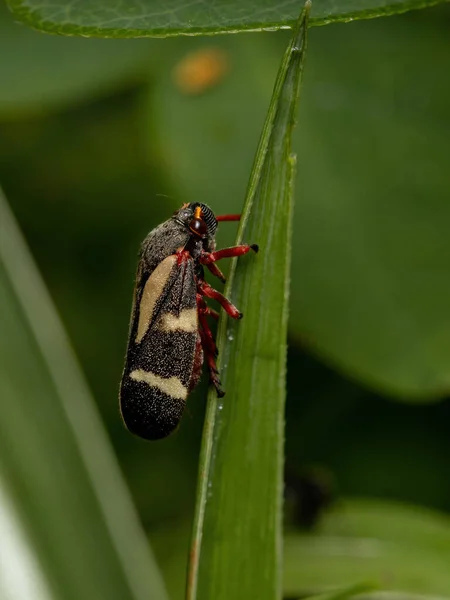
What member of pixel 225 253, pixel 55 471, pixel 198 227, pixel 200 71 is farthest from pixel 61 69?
pixel 55 471

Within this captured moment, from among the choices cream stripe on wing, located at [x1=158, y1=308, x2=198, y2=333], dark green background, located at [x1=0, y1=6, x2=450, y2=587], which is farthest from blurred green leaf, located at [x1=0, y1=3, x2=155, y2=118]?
cream stripe on wing, located at [x1=158, y1=308, x2=198, y2=333]

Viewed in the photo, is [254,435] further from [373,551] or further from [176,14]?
[373,551]

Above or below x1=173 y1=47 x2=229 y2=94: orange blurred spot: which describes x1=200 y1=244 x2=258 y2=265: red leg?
below

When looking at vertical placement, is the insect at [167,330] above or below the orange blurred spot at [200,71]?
below

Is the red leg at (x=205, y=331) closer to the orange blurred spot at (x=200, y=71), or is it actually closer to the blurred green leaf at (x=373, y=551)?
the blurred green leaf at (x=373, y=551)

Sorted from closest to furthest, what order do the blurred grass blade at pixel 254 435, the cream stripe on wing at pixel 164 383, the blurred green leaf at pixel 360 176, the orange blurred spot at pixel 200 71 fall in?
the blurred grass blade at pixel 254 435 → the cream stripe on wing at pixel 164 383 → the blurred green leaf at pixel 360 176 → the orange blurred spot at pixel 200 71

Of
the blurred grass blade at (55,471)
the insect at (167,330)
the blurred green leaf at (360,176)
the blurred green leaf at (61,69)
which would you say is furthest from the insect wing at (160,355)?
the blurred green leaf at (61,69)

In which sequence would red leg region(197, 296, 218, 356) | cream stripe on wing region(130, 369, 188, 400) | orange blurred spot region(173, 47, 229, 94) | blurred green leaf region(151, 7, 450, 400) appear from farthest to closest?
orange blurred spot region(173, 47, 229, 94) < blurred green leaf region(151, 7, 450, 400) < red leg region(197, 296, 218, 356) < cream stripe on wing region(130, 369, 188, 400)

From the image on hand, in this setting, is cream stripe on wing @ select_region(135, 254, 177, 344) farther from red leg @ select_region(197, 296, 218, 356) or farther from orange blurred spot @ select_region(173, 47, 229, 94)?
orange blurred spot @ select_region(173, 47, 229, 94)
